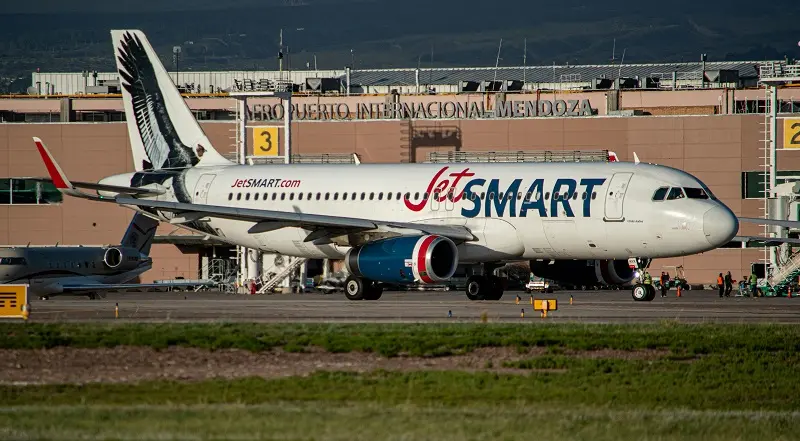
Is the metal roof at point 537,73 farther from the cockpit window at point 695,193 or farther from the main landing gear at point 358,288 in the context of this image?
the cockpit window at point 695,193

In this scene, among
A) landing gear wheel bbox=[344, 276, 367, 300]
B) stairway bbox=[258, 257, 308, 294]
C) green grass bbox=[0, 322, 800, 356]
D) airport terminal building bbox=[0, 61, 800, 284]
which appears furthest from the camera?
airport terminal building bbox=[0, 61, 800, 284]

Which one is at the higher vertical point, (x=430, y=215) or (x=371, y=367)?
(x=430, y=215)

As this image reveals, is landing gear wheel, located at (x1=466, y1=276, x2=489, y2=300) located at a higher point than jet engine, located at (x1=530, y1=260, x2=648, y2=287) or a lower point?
lower

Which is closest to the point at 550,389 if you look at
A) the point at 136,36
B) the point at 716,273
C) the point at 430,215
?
the point at 430,215

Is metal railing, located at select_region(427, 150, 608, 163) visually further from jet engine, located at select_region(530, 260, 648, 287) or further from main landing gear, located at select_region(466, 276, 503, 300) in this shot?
main landing gear, located at select_region(466, 276, 503, 300)

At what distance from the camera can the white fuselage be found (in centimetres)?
3962

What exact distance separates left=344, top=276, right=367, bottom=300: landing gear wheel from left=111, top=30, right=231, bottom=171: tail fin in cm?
925

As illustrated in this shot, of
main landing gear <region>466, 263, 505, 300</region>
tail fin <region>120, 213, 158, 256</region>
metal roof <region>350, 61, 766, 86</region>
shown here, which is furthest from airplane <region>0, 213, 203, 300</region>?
metal roof <region>350, 61, 766, 86</region>

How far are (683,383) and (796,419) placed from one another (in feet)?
11.9

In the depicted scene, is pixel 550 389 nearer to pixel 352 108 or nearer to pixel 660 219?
pixel 660 219

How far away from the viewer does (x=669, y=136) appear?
8344 centimetres

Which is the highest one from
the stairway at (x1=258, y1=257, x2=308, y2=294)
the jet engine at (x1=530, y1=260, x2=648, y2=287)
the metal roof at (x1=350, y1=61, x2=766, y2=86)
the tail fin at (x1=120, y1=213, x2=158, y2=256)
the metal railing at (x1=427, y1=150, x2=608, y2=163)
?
the metal roof at (x1=350, y1=61, x2=766, y2=86)

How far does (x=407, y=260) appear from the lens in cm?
4006

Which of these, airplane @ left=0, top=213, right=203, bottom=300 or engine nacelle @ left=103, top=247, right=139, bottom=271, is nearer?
airplane @ left=0, top=213, right=203, bottom=300
